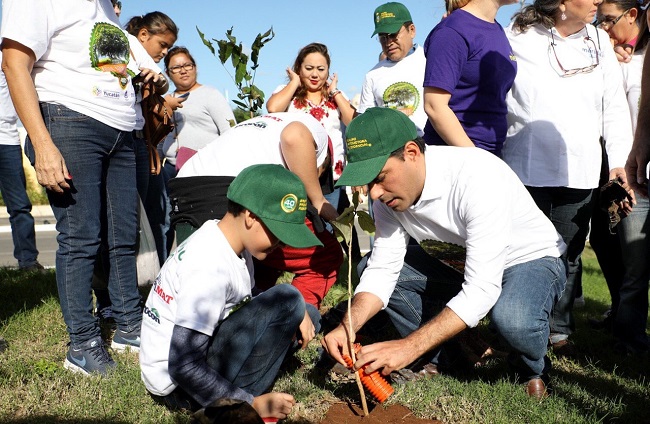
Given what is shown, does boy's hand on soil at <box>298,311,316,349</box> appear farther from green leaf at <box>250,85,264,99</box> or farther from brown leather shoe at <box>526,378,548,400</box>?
green leaf at <box>250,85,264,99</box>

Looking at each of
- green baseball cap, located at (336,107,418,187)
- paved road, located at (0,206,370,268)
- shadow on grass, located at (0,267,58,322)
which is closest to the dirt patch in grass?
green baseball cap, located at (336,107,418,187)

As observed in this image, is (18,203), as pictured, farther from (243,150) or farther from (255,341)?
(255,341)

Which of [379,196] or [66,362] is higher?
[379,196]

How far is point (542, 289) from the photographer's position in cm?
321

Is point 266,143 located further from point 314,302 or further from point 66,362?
point 66,362

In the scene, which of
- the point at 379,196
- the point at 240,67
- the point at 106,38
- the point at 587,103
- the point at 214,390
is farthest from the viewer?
the point at 240,67

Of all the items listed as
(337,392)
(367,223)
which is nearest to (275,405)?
(337,392)

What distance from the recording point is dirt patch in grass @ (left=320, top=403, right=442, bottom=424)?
9.73ft

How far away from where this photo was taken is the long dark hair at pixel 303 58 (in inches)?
230

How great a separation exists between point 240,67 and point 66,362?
2655 millimetres

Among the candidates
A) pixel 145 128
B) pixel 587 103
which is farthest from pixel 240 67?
pixel 587 103

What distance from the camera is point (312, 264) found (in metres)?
3.83

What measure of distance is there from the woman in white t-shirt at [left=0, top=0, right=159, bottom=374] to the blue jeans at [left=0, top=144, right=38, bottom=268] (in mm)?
3297

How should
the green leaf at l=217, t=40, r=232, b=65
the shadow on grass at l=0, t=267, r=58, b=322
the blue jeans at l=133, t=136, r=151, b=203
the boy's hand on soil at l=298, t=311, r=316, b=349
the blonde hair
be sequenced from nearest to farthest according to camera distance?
1. the boy's hand on soil at l=298, t=311, r=316, b=349
2. the blonde hair
3. the blue jeans at l=133, t=136, r=151, b=203
4. the shadow on grass at l=0, t=267, r=58, b=322
5. the green leaf at l=217, t=40, r=232, b=65
